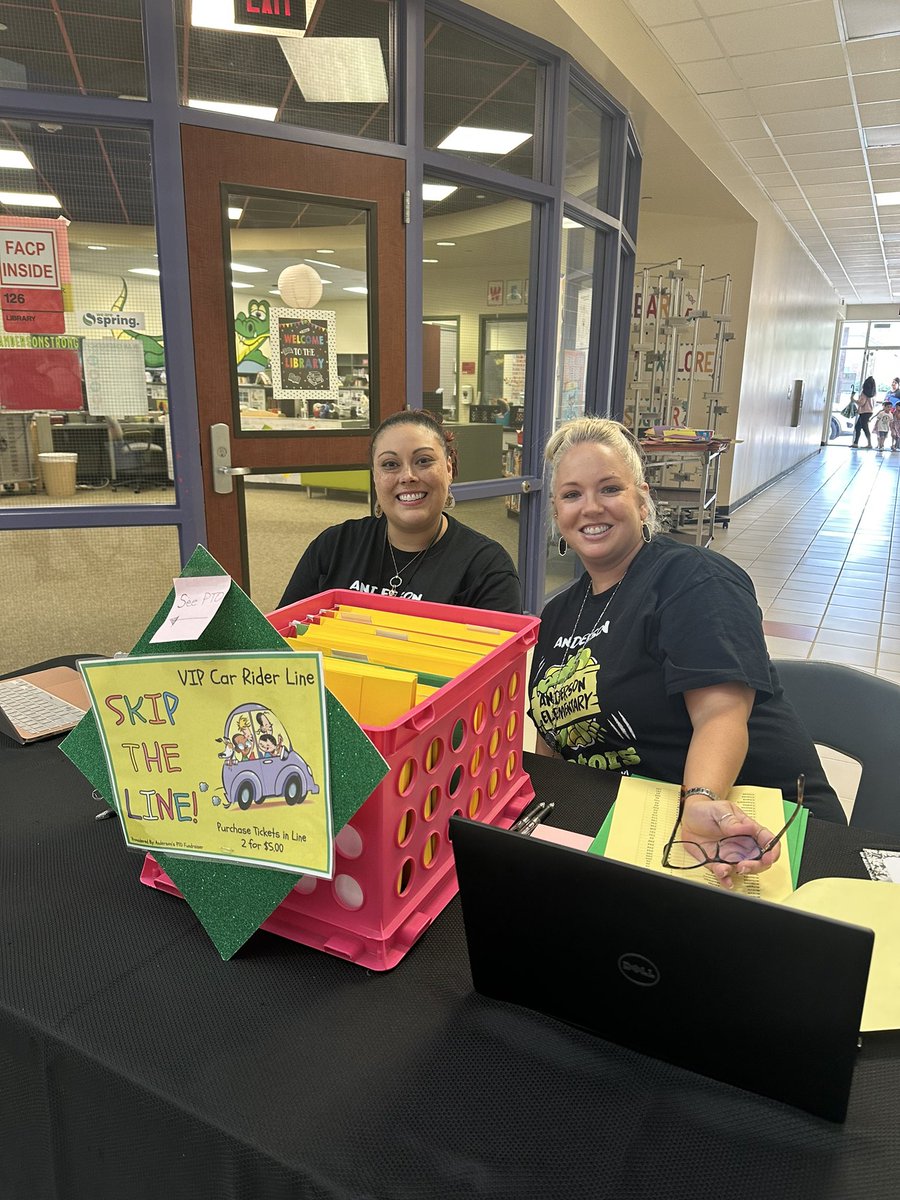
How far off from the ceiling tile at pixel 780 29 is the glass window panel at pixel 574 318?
1115 mm

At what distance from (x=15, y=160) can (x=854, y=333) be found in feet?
64.2

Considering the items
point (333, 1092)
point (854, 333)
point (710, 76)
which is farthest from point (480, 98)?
point (854, 333)

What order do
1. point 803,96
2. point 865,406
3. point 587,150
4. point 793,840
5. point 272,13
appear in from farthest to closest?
1. point 865,406
2. point 803,96
3. point 587,150
4. point 272,13
5. point 793,840

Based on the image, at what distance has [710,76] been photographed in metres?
4.54

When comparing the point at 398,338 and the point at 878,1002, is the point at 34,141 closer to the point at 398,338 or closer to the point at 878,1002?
the point at 398,338

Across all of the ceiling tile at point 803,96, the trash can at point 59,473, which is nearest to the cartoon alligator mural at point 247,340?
the trash can at point 59,473

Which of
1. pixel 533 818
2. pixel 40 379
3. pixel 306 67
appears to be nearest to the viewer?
pixel 533 818

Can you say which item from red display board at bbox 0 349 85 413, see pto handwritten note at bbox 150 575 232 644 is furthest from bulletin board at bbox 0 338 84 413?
see pto handwritten note at bbox 150 575 232 644

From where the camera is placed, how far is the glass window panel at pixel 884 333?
17.5 meters

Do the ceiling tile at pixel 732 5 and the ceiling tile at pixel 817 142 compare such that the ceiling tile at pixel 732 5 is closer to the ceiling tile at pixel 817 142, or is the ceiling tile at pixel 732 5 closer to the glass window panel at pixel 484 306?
the glass window panel at pixel 484 306

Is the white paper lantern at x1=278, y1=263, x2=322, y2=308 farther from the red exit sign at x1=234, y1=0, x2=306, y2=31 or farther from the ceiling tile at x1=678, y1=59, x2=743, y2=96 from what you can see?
the ceiling tile at x1=678, y1=59, x2=743, y2=96

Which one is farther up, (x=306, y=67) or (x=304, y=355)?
(x=306, y=67)

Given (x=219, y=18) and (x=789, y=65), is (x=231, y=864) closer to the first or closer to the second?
(x=219, y=18)

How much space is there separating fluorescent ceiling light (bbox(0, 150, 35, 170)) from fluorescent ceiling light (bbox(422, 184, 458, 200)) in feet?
4.91
